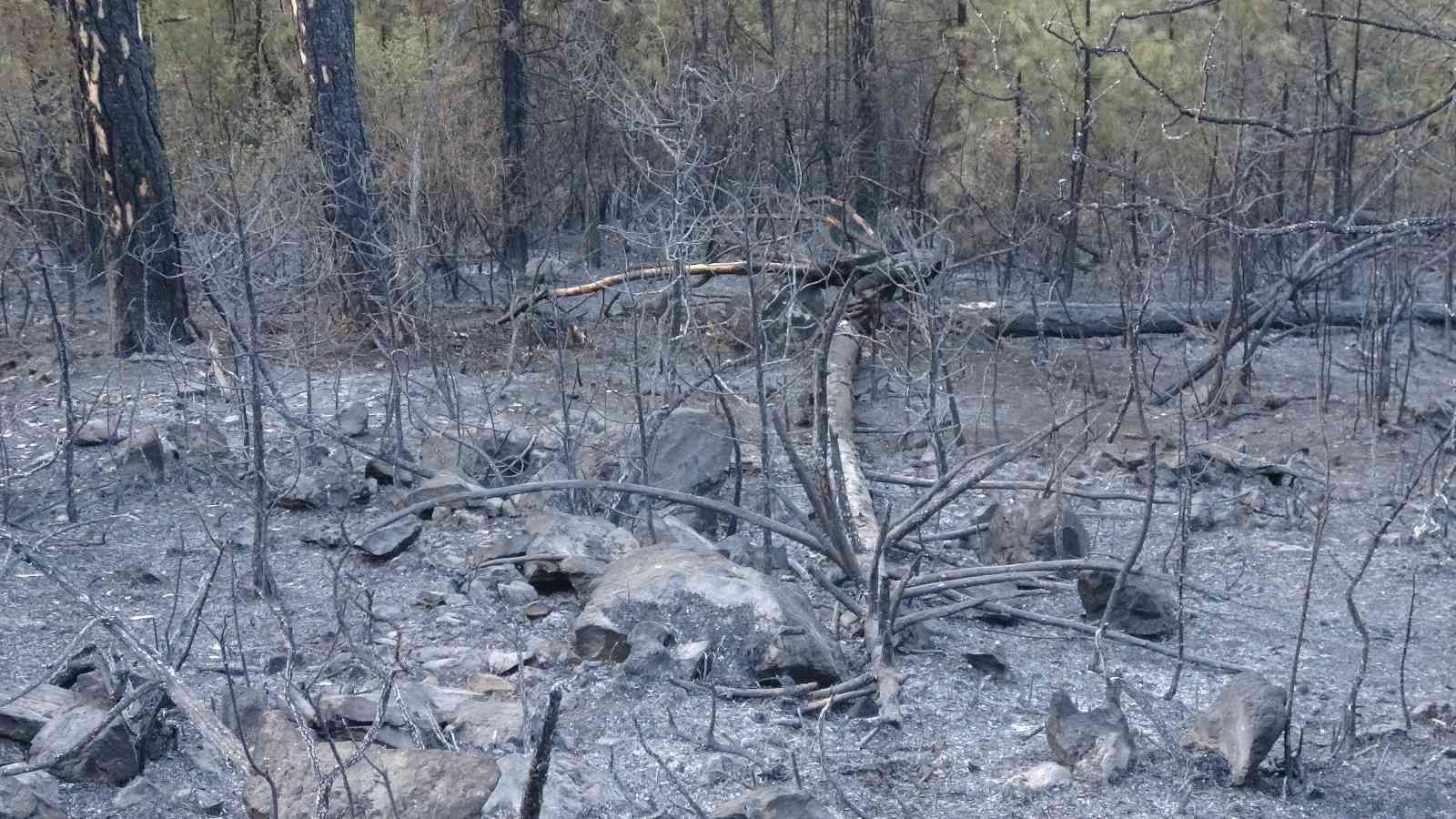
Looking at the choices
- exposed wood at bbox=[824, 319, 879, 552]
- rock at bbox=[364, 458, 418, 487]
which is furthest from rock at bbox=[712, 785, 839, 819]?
rock at bbox=[364, 458, 418, 487]

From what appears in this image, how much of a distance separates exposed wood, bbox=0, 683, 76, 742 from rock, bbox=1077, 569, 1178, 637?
274 centimetres

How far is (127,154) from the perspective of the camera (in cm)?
809

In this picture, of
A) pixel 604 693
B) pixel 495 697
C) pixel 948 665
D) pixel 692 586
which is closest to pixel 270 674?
pixel 495 697

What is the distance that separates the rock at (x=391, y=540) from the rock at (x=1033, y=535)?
6.45 feet

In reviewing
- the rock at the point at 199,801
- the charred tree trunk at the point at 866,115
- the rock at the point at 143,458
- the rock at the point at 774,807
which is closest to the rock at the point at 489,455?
the rock at the point at 143,458

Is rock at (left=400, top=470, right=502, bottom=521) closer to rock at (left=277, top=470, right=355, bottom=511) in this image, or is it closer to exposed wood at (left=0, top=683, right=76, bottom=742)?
rock at (left=277, top=470, right=355, bottom=511)

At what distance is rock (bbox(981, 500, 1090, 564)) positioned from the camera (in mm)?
4559

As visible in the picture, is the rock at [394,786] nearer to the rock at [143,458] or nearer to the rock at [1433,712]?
the rock at [1433,712]

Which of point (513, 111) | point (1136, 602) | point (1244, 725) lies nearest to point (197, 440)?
point (1136, 602)

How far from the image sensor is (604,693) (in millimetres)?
3334

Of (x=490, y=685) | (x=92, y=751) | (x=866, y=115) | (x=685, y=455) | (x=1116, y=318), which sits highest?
(x=866, y=115)

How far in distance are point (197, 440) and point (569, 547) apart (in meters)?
2.26

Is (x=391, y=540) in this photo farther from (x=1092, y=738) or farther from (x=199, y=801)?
(x=1092, y=738)

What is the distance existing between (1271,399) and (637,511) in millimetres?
4374
